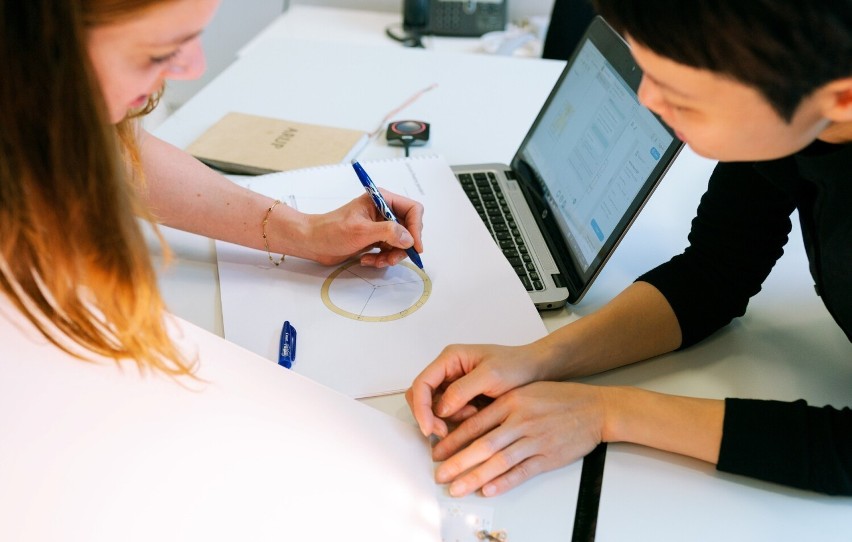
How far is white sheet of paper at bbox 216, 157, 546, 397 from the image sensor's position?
0.88 meters

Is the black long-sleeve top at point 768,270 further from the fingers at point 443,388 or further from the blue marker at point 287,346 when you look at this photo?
the blue marker at point 287,346

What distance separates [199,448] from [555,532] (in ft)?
1.06

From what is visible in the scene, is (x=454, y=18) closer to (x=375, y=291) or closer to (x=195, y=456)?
(x=375, y=291)

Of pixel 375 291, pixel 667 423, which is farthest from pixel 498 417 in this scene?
pixel 375 291

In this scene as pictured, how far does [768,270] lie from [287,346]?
1.91ft

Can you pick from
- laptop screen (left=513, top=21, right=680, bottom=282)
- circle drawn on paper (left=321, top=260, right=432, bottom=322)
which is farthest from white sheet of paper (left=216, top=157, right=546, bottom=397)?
laptop screen (left=513, top=21, right=680, bottom=282)

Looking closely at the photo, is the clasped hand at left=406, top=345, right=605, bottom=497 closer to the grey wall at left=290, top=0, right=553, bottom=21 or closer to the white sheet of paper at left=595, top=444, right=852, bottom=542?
the white sheet of paper at left=595, top=444, right=852, bottom=542

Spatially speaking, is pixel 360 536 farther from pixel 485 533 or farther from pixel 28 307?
pixel 28 307

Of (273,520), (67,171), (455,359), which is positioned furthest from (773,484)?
(67,171)

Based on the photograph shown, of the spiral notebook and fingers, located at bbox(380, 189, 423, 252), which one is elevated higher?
fingers, located at bbox(380, 189, 423, 252)

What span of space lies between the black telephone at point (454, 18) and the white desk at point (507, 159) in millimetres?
120

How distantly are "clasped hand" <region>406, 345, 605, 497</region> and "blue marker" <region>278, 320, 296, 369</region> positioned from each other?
0.15 meters

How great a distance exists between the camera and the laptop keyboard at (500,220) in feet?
3.38

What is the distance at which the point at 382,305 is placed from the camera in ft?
3.19
